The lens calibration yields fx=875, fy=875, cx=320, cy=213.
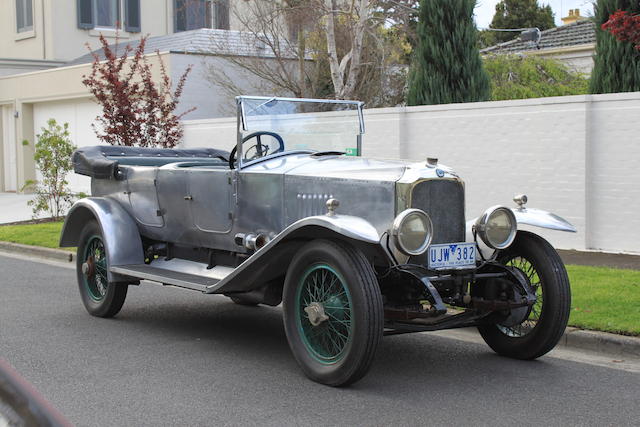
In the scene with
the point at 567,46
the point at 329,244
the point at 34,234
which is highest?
the point at 567,46

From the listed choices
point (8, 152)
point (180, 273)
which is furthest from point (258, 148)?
point (8, 152)

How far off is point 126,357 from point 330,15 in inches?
424

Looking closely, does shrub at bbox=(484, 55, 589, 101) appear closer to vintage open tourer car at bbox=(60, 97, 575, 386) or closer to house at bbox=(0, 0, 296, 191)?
house at bbox=(0, 0, 296, 191)

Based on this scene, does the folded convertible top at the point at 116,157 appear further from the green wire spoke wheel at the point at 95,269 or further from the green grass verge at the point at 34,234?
the green grass verge at the point at 34,234

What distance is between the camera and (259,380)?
227 inches

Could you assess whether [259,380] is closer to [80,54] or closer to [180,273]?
[180,273]

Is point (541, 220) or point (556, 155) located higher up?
point (556, 155)

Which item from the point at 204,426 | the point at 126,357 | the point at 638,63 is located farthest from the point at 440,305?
the point at 638,63

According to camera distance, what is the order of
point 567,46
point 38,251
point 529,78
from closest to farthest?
point 38,251
point 529,78
point 567,46

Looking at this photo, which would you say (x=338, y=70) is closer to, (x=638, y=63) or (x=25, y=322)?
(x=638, y=63)

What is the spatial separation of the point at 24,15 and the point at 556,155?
21.8 m

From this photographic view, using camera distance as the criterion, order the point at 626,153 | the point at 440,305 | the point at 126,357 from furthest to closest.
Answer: the point at 626,153, the point at 126,357, the point at 440,305

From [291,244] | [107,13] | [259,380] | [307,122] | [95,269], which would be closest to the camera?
[259,380]

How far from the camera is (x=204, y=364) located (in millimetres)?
6188
